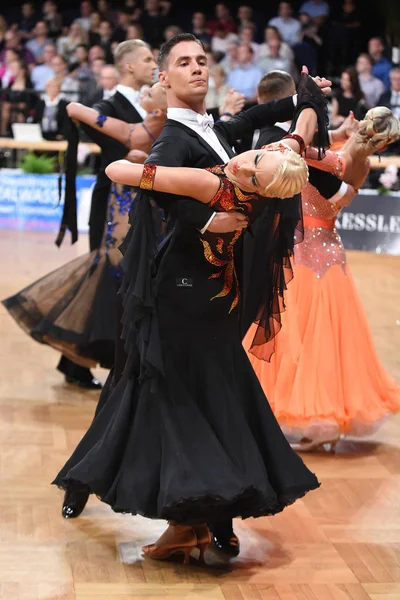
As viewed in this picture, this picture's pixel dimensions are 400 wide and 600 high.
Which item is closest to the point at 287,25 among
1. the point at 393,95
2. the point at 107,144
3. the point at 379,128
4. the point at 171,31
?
the point at 171,31

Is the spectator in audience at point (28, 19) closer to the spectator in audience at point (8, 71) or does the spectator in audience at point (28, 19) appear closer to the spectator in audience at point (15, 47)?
the spectator in audience at point (15, 47)

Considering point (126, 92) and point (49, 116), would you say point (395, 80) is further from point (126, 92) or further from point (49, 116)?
point (126, 92)

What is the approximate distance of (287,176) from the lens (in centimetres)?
269

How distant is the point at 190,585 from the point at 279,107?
1.66m

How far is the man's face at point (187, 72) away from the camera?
303cm

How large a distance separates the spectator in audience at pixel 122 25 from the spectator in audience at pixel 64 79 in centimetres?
116

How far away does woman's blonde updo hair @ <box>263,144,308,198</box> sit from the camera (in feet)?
8.83

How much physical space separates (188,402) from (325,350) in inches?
61.2

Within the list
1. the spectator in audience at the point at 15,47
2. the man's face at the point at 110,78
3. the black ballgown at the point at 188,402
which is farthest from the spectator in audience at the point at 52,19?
the black ballgown at the point at 188,402

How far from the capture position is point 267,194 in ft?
9.07

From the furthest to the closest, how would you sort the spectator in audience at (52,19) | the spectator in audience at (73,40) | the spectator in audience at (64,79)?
the spectator in audience at (52,19), the spectator in audience at (73,40), the spectator in audience at (64,79)

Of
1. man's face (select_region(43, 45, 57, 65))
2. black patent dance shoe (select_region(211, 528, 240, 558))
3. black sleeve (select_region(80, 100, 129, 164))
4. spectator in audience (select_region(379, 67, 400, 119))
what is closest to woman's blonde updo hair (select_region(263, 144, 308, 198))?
black patent dance shoe (select_region(211, 528, 240, 558))

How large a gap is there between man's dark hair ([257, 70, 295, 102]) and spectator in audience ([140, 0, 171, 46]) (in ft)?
33.8

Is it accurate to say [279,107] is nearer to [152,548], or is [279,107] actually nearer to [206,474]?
[206,474]
